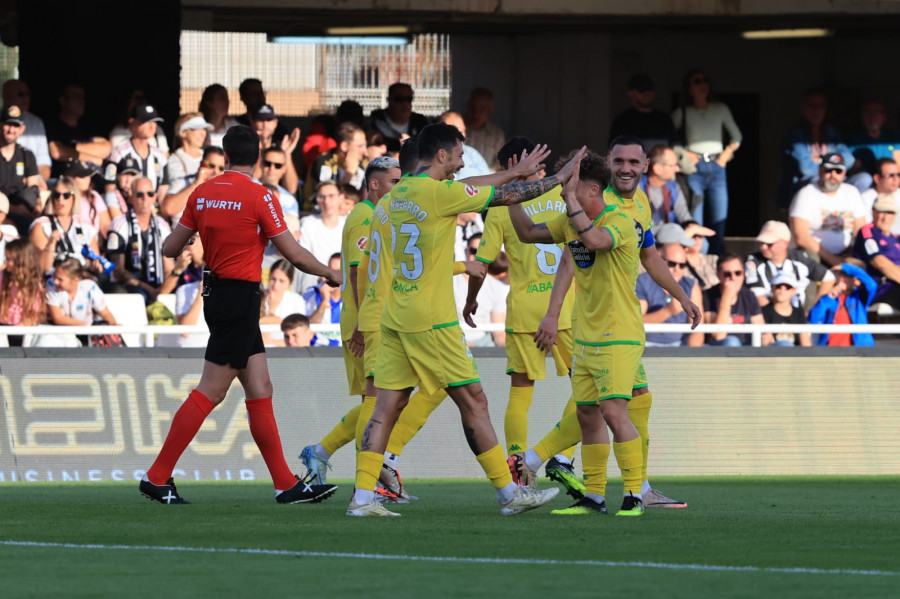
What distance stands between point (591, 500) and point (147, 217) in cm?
830

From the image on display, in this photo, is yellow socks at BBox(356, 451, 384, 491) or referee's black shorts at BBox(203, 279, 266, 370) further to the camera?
referee's black shorts at BBox(203, 279, 266, 370)

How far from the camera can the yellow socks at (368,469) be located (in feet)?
29.0

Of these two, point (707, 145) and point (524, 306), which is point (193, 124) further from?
point (524, 306)

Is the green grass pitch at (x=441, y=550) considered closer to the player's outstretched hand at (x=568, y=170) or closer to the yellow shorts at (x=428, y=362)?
the yellow shorts at (x=428, y=362)

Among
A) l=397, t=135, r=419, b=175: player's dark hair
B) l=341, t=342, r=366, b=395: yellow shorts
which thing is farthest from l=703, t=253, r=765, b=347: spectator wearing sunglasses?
l=397, t=135, r=419, b=175: player's dark hair

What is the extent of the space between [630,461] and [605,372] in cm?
51

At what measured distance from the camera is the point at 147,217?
16.4 metres

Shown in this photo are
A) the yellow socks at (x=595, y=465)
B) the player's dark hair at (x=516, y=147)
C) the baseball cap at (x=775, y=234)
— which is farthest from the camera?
the baseball cap at (x=775, y=234)

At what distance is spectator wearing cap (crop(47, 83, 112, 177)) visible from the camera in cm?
1767

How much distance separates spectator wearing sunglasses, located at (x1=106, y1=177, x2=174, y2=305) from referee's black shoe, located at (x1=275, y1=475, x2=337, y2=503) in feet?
20.4

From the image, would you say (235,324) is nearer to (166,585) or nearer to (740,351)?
(166,585)

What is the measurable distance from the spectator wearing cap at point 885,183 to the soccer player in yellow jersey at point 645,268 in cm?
955

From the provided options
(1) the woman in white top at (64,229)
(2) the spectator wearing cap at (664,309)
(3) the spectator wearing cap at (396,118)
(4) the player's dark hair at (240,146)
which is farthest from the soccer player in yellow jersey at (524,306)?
(3) the spectator wearing cap at (396,118)

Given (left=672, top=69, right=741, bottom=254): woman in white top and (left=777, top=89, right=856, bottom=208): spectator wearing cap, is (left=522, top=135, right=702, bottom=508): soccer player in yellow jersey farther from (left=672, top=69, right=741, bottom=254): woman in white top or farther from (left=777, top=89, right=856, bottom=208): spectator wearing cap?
(left=777, top=89, right=856, bottom=208): spectator wearing cap
